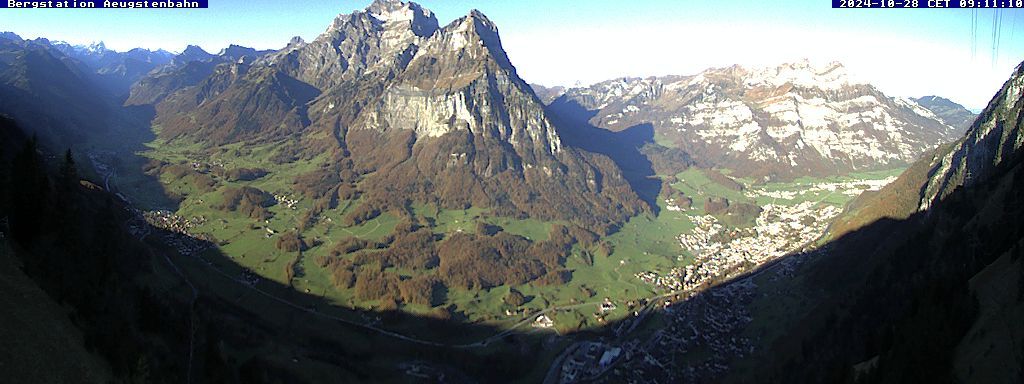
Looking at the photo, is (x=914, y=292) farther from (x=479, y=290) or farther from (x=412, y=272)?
(x=412, y=272)

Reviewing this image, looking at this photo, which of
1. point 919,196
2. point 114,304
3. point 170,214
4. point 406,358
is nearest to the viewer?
point 114,304

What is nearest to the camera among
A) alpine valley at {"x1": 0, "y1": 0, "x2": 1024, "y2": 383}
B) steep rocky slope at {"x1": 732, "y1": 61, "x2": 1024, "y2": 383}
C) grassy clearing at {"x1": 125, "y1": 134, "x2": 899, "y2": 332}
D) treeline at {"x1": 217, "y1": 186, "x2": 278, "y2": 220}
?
alpine valley at {"x1": 0, "y1": 0, "x2": 1024, "y2": 383}

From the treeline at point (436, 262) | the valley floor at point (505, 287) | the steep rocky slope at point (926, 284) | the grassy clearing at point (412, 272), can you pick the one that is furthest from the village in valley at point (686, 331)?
the treeline at point (436, 262)

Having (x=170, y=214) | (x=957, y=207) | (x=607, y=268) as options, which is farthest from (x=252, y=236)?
(x=957, y=207)

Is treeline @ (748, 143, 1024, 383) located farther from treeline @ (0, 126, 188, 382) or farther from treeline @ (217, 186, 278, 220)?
treeline @ (217, 186, 278, 220)

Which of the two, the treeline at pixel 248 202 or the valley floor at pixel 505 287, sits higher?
the treeline at pixel 248 202

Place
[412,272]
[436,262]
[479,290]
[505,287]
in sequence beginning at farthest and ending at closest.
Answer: [436,262]
[412,272]
[505,287]
[479,290]

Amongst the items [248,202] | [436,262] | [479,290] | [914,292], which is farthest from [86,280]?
[248,202]

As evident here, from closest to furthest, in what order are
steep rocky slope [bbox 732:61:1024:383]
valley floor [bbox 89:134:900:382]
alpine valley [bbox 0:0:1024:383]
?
alpine valley [bbox 0:0:1024:383] < steep rocky slope [bbox 732:61:1024:383] < valley floor [bbox 89:134:900:382]

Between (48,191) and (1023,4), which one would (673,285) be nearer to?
(1023,4)

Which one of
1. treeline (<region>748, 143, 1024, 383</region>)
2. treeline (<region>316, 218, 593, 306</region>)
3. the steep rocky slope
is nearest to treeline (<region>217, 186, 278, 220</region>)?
treeline (<region>316, 218, 593, 306</region>)

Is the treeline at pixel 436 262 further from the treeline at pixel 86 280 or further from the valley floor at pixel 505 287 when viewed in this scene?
the treeline at pixel 86 280
